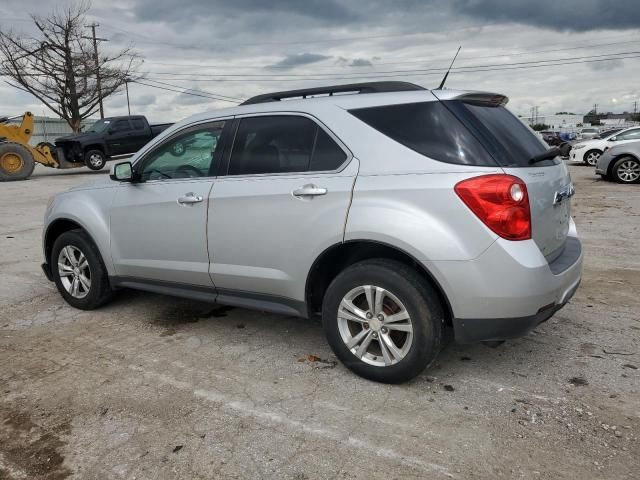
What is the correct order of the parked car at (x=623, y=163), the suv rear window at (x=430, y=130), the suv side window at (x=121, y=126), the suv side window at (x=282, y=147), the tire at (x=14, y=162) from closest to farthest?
the suv rear window at (x=430, y=130) < the suv side window at (x=282, y=147) < the parked car at (x=623, y=163) < the tire at (x=14, y=162) < the suv side window at (x=121, y=126)

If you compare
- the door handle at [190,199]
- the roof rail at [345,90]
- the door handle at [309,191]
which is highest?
the roof rail at [345,90]

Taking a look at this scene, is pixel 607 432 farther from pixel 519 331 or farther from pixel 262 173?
pixel 262 173

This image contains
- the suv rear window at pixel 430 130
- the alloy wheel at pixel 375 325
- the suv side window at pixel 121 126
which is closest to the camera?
the suv rear window at pixel 430 130

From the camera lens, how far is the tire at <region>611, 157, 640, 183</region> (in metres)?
13.6

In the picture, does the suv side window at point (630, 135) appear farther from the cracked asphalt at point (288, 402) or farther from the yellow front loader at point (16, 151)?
the yellow front loader at point (16, 151)

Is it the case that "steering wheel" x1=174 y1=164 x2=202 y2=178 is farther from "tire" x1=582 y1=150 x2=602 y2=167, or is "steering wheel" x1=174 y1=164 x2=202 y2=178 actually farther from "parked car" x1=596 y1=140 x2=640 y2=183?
"tire" x1=582 y1=150 x2=602 y2=167

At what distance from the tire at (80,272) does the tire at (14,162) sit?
15.5 m

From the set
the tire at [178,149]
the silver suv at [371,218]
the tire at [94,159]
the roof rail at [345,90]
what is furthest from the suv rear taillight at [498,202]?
the tire at [94,159]

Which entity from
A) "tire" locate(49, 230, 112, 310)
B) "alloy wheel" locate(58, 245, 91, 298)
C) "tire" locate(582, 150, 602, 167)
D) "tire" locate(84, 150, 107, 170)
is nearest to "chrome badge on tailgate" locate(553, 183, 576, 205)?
"tire" locate(49, 230, 112, 310)

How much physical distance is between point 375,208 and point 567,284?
4.03 feet

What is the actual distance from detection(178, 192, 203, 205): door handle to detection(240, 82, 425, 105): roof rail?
2.66 ft

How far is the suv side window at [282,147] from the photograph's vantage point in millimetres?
3422

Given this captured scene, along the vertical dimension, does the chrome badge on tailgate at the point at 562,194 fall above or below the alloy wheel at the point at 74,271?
above

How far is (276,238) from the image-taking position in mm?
3525
